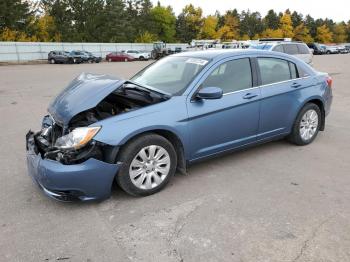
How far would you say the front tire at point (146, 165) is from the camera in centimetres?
375

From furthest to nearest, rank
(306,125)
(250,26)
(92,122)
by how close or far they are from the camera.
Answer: (250,26), (306,125), (92,122)

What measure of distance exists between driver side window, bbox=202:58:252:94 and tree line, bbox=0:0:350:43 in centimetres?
5413

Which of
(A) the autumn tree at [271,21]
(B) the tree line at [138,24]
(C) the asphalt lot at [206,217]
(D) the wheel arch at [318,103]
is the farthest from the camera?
(A) the autumn tree at [271,21]

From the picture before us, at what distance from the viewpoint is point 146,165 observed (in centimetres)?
390

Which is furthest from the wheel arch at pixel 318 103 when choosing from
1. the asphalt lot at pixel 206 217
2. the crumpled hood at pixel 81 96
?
the crumpled hood at pixel 81 96

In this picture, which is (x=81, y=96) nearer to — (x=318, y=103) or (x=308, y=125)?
(x=308, y=125)

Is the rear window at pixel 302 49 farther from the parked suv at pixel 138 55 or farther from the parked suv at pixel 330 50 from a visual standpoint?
the parked suv at pixel 330 50

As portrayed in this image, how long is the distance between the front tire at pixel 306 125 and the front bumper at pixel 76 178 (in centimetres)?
308

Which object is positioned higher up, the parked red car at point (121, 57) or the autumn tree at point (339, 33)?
the autumn tree at point (339, 33)

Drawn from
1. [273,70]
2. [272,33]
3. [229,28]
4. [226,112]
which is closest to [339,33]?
[272,33]

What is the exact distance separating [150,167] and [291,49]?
48.4ft

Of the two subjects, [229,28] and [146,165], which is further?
[229,28]

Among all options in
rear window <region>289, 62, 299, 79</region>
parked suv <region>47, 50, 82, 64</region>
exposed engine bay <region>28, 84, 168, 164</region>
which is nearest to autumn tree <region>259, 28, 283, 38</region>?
parked suv <region>47, 50, 82, 64</region>

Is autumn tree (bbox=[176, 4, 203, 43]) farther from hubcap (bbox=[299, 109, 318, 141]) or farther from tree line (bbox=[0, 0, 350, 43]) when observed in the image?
hubcap (bbox=[299, 109, 318, 141])
